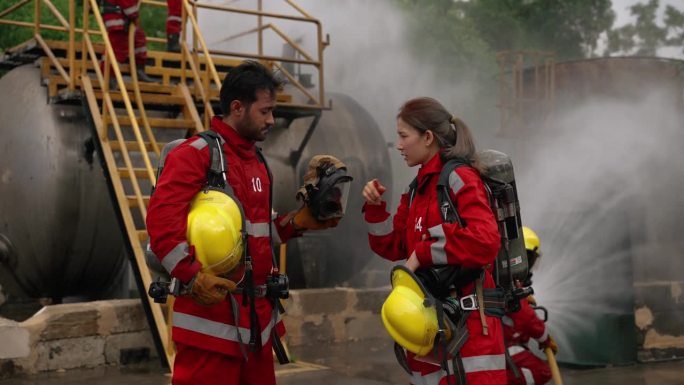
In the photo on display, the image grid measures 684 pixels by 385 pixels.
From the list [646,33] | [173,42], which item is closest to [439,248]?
[173,42]

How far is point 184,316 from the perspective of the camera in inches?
154

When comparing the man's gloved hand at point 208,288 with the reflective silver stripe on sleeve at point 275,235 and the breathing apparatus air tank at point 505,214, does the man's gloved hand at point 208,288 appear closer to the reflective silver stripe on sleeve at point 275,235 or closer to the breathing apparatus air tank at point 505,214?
the reflective silver stripe on sleeve at point 275,235

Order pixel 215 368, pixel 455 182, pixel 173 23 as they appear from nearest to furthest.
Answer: pixel 455 182 < pixel 215 368 < pixel 173 23

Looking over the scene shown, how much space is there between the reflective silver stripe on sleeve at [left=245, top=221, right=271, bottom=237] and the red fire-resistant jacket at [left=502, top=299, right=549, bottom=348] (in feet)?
5.87

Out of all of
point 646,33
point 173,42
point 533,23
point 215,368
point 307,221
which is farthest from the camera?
point 646,33

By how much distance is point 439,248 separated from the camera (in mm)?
3684

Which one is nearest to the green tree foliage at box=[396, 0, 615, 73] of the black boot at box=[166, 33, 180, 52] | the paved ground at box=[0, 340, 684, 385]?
the black boot at box=[166, 33, 180, 52]

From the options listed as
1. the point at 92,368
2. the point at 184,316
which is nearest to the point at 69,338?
the point at 92,368

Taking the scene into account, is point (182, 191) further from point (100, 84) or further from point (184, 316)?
point (100, 84)

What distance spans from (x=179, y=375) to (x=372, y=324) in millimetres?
6291

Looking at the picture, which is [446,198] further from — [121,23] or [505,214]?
[121,23]

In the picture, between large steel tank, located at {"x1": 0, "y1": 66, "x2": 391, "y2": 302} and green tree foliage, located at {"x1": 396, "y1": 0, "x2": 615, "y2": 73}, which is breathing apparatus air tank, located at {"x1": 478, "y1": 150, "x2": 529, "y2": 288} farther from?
green tree foliage, located at {"x1": 396, "y1": 0, "x2": 615, "y2": 73}

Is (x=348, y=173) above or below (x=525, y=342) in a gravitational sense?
above

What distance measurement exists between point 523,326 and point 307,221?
1.62 metres
